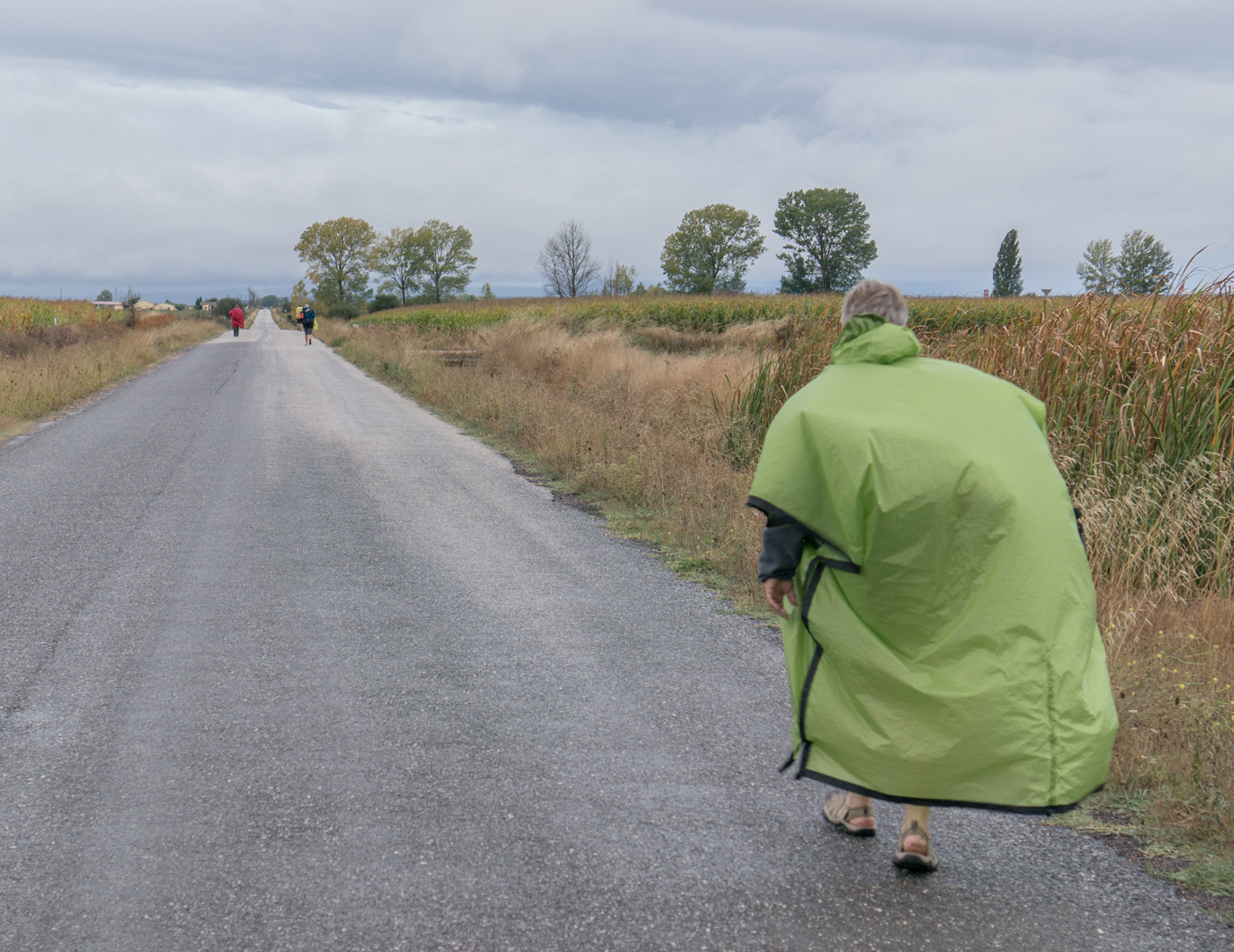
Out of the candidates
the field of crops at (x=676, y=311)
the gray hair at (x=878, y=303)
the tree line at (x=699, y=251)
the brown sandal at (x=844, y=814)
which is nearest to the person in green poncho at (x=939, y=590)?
the gray hair at (x=878, y=303)

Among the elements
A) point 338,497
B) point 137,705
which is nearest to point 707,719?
point 137,705

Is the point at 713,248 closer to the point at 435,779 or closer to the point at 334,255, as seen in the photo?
the point at 334,255

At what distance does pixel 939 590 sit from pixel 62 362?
69.3 feet

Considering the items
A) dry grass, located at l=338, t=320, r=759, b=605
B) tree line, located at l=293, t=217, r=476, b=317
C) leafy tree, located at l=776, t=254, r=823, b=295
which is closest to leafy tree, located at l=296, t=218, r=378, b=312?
tree line, located at l=293, t=217, r=476, b=317

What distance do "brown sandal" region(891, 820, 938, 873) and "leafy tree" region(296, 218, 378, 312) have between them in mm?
95387

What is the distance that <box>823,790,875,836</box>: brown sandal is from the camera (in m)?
3.03

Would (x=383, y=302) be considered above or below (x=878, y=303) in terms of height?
above

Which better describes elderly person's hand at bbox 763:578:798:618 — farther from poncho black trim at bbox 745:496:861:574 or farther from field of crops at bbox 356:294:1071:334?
field of crops at bbox 356:294:1071:334

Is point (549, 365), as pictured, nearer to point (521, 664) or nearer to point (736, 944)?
point (521, 664)

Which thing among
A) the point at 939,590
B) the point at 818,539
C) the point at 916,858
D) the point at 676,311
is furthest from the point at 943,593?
the point at 676,311

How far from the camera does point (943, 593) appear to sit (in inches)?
100

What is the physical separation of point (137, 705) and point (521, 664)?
1727 mm

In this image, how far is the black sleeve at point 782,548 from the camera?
8.66 ft

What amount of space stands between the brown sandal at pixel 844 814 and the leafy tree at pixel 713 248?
9396 cm
